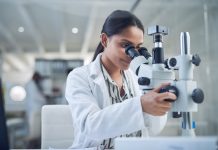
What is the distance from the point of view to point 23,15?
7.23 ft

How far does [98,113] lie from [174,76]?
239 millimetres

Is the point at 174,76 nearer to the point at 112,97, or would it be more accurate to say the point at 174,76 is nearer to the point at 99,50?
the point at 112,97

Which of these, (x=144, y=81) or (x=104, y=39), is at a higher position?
(x=104, y=39)

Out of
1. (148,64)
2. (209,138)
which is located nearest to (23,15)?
(148,64)

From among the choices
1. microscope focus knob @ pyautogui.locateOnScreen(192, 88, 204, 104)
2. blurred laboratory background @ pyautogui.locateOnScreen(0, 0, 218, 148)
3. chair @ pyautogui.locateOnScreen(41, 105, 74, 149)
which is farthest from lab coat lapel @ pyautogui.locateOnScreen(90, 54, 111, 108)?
microscope focus knob @ pyautogui.locateOnScreen(192, 88, 204, 104)

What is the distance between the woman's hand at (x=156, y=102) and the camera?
61 centimetres

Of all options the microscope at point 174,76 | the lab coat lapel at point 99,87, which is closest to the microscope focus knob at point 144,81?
the microscope at point 174,76

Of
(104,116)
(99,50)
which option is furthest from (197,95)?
(99,50)

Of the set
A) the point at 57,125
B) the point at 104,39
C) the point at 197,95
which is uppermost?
the point at 104,39

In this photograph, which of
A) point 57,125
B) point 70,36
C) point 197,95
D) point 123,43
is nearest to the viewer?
point 197,95

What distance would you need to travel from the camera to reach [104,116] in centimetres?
73

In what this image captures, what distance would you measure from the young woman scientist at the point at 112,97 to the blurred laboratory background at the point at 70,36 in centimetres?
9

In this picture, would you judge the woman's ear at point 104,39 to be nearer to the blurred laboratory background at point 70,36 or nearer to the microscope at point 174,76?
the blurred laboratory background at point 70,36

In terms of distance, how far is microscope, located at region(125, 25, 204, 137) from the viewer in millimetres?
621
